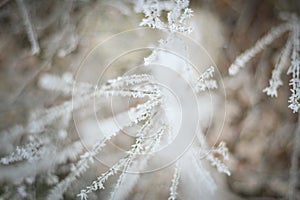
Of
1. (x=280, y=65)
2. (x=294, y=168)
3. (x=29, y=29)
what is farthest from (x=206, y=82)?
(x=29, y=29)

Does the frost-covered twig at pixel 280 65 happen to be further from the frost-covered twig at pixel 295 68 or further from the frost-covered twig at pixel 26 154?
the frost-covered twig at pixel 26 154

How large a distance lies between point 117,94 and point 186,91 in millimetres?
161

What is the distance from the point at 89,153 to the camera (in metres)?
1.03

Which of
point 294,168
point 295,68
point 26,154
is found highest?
point 295,68

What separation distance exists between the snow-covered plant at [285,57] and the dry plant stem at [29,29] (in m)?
0.50

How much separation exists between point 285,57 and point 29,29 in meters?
0.62

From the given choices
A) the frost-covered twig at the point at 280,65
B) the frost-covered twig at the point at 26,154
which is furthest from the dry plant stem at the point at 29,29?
the frost-covered twig at the point at 280,65

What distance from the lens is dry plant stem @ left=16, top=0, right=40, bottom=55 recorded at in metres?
1.01

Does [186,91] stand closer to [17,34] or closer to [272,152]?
[272,152]

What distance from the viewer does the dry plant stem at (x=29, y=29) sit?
3.31 ft

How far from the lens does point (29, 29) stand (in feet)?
3.44

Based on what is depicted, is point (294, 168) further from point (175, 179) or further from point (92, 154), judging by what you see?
point (92, 154)

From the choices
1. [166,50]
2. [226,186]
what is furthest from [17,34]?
[226,186]

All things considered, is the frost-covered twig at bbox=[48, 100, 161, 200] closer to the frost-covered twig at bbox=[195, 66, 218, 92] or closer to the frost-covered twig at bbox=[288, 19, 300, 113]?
the frost-covered twig at bbox=[195, 66, 218, 92]
